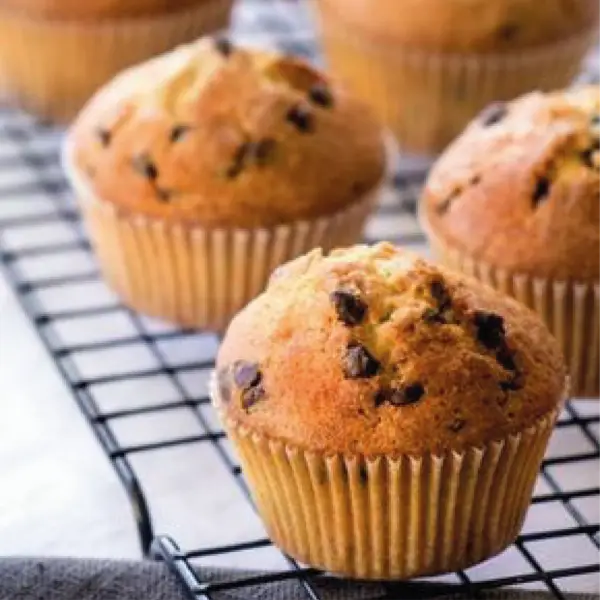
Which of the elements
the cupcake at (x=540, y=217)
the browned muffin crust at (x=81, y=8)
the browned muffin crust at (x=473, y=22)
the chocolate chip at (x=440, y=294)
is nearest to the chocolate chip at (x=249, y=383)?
the chocolate chip at (x=440, y=294)

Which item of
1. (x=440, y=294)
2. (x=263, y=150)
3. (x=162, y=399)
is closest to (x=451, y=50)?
(x=263, y=150)

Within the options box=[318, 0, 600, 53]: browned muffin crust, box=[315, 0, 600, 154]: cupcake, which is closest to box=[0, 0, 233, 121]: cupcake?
box=[315, 0, 600, 154]: cupcake

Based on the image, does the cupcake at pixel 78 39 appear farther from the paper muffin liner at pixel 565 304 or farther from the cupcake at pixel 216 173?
the paper muffin liner at pixel 565 304

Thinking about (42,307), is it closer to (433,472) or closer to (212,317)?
(212,317)

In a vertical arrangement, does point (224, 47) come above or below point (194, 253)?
above

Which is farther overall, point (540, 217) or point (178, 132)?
point (178, 132)

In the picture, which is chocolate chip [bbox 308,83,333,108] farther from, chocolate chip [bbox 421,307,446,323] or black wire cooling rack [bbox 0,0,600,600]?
chocolate chip [bbox 421,307,446,323]

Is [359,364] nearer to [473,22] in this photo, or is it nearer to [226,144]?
[226,144]

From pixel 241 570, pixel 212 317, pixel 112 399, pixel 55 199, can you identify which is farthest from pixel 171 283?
pixel 241 570
